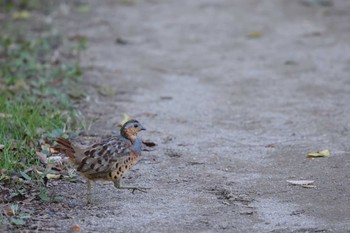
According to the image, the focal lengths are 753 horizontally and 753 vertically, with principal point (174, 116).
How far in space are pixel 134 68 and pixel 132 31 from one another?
198 cm

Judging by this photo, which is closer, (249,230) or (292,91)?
(249,230)

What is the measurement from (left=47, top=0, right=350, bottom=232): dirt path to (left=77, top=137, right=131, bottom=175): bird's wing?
0.28 metres

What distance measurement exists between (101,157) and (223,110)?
2.79 meters

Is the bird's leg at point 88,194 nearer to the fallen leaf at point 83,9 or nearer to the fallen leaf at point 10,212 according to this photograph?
the fallen leaf at point 10,212

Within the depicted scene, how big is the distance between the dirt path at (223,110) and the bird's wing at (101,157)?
277mm

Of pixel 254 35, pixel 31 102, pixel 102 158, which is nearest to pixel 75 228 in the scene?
pixel 102 158

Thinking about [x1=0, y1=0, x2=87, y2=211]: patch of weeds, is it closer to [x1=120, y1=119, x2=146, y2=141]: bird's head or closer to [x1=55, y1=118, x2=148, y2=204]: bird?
[x1=55, y1=118, x2=148, y2=204]: bird

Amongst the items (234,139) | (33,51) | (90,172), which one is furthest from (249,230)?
(33,51)

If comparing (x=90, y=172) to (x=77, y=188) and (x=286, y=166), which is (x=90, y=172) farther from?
(x=286, y=166)

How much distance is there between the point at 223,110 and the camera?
7.84m

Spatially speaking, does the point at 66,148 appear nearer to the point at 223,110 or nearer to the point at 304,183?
the point at 304,183

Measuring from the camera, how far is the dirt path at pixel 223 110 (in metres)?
5.18

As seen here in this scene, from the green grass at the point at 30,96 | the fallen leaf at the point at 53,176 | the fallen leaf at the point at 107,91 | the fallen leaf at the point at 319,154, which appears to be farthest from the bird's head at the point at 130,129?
the fallen leaf at the point at 107,91

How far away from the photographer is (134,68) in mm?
9469
